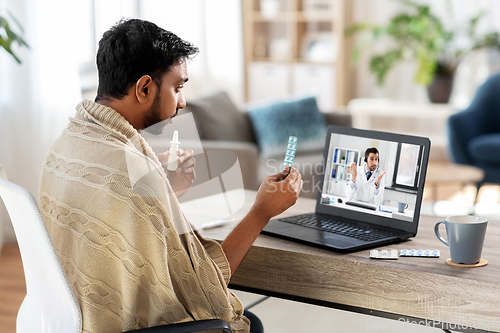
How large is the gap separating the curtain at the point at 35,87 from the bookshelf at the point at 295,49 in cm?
237

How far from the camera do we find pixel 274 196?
3.58 ft

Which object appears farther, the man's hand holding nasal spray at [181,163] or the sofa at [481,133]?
the sofa at [481,133]

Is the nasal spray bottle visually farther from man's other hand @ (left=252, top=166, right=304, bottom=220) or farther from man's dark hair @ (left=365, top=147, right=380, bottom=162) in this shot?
man's dark hair @ (left=365, top=147, right=380, bottom=162)

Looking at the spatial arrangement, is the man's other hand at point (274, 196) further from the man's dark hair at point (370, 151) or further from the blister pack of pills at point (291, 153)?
the man's dark hair at point (370, 151)

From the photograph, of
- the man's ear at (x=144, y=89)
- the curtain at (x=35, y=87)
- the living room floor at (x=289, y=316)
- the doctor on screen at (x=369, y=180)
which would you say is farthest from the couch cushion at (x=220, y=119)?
the man's ear at (x=144, y=89)

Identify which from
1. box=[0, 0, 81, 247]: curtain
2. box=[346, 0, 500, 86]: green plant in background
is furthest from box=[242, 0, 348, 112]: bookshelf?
box=[0, 0, 81, 247]: curtain

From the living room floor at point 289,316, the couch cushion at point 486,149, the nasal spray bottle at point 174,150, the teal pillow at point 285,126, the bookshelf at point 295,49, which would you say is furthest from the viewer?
the bookshelf at point 295,49

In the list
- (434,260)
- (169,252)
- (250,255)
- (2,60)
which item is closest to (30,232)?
(169,252)

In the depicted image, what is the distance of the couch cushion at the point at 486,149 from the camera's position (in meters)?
3.38

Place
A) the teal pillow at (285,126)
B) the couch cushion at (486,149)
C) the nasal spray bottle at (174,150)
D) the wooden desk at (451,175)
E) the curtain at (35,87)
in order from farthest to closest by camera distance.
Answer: the couch cushion at (486,149), the teal pillow at (285,126), the wooden desk at (451,175), the curtain at (35,87), the nasal spray bottle at (174,150)

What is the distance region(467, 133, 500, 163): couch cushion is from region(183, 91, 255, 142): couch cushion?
4.45 feet

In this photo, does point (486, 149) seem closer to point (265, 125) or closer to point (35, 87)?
point (265, 125)

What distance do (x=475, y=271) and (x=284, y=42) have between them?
4291 mm

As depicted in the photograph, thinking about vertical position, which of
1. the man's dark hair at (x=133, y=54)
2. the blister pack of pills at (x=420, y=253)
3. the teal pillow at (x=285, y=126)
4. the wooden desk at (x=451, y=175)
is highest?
the man's dark hair at (x=133, y=54)
